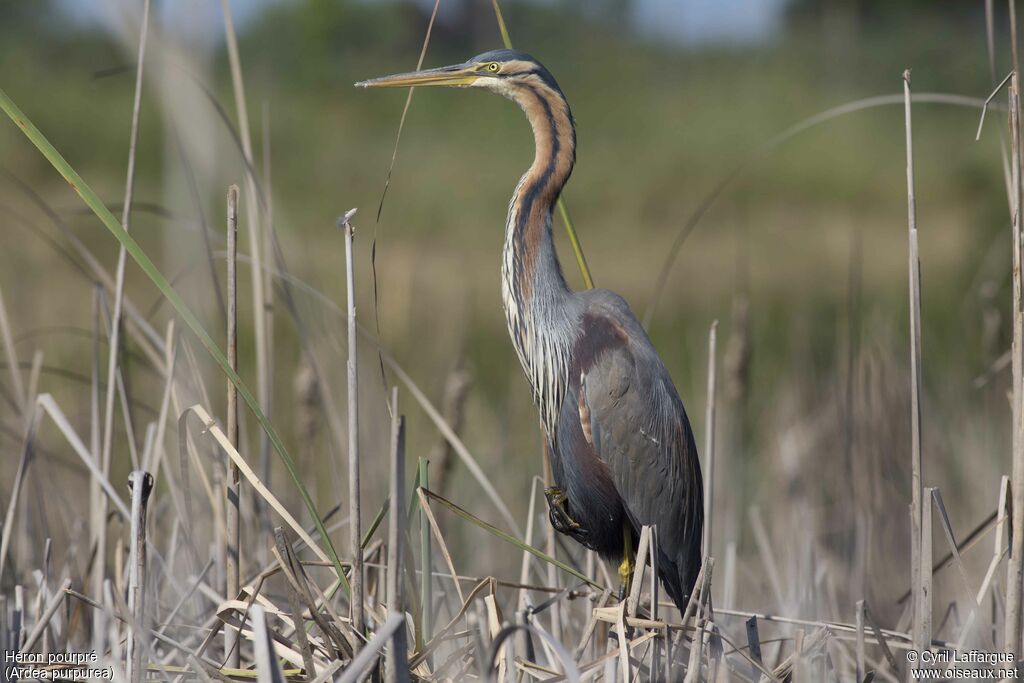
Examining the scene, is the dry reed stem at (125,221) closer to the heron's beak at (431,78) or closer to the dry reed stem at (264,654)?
the heron's beak at (431,78)

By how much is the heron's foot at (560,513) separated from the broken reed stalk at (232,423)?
0.72 metres

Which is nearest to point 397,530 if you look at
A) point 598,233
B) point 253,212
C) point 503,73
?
point 253,212

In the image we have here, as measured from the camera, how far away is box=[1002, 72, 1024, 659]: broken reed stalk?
1.57 metres

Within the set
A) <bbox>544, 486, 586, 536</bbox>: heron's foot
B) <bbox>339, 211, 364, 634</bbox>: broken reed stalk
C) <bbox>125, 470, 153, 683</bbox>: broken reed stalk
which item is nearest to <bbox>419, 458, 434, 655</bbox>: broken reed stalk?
<bbox>339, 211, 364, 634</bbox>: broken reed stalk

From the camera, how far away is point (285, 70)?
13.3 meters

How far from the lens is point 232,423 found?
1.72 meters

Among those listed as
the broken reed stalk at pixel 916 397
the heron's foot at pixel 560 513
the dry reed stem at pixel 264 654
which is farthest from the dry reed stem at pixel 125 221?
the broken reed stalk at pixel 916 397

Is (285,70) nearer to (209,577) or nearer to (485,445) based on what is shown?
(485,445)

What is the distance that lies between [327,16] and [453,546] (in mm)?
10924

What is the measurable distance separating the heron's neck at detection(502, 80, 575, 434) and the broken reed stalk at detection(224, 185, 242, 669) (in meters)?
0.66

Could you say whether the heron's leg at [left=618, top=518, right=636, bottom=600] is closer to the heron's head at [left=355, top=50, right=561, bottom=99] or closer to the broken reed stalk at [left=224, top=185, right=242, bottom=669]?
the broken reed stalk at [left=224, top=185, right=242, bottom=669]

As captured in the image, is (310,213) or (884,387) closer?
(884,387)

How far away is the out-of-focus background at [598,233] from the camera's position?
2.72m

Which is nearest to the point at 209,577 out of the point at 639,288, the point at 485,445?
the point at 485,445
